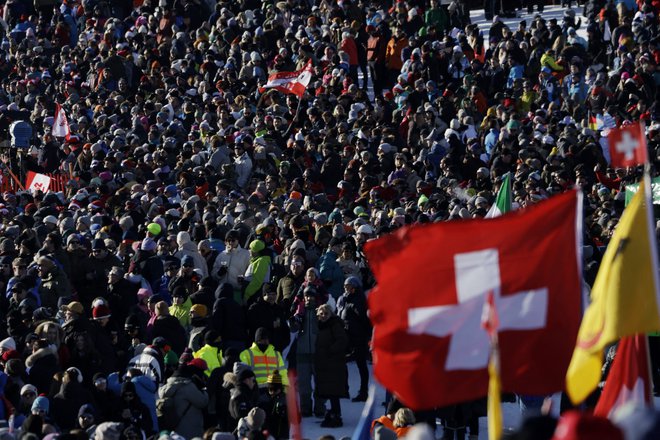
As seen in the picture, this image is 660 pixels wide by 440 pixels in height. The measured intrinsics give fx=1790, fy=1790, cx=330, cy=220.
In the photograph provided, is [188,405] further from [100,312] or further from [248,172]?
[248,172]

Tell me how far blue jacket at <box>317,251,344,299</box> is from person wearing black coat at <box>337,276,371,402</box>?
0.75 m

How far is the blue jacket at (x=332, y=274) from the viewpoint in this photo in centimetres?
1838

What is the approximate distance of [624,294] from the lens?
31.1 ft

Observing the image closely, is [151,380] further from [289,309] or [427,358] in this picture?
[427,358]

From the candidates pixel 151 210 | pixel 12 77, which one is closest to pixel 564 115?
pixel 151 210

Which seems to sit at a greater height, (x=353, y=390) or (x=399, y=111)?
(x=399, y=111)

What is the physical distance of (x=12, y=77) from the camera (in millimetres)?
34094

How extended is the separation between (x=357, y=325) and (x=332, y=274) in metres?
1.16

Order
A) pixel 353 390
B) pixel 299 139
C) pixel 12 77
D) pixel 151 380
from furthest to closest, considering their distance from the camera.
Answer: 1. pixel 12 77
2. pixel 299 139
3. pixel 353 390
4. pixel 151 380

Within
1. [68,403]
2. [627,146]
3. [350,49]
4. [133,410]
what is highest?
[627,146]

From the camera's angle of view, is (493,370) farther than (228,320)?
No

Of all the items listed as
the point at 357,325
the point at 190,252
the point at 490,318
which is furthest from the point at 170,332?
the point at 490,318

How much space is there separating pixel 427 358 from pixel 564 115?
1770cm

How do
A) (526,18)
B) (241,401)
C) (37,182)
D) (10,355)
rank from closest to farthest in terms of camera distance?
(241,401) → (10,355) → (37,182) → (526,18)
